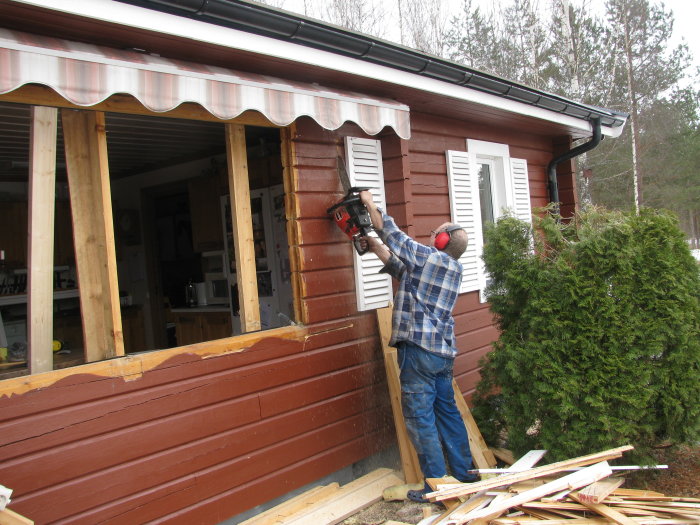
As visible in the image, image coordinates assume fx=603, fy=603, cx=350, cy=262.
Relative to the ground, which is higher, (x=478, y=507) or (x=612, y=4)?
(x=612, y=4)

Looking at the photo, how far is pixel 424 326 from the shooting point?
4164mm

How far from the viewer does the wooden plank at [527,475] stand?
3.43m

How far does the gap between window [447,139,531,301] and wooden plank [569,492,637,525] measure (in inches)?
109

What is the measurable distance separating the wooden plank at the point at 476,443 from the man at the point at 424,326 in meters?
0.30

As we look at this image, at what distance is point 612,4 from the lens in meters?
24.2

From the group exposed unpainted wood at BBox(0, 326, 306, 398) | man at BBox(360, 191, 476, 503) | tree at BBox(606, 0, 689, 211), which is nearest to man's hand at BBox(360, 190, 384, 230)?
man at BBox(360, 191, 476, 503)

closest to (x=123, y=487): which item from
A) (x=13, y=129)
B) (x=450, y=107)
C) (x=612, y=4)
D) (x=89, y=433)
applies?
(x=89, y=433)

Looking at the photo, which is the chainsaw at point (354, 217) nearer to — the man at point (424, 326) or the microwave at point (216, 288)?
the man at point (424, 326)

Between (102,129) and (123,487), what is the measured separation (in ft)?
6.51

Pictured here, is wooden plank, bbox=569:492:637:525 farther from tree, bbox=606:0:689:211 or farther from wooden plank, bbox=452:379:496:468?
tree, bbox=606:0:689:211

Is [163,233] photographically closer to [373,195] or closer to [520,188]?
[373,195]

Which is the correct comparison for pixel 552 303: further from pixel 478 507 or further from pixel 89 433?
pixel 89 433

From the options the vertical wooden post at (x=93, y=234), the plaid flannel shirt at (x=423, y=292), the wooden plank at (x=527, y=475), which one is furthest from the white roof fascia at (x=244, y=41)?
the wooden plank at (x=527, y=475)

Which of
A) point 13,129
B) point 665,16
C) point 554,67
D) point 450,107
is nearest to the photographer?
point 13,129
